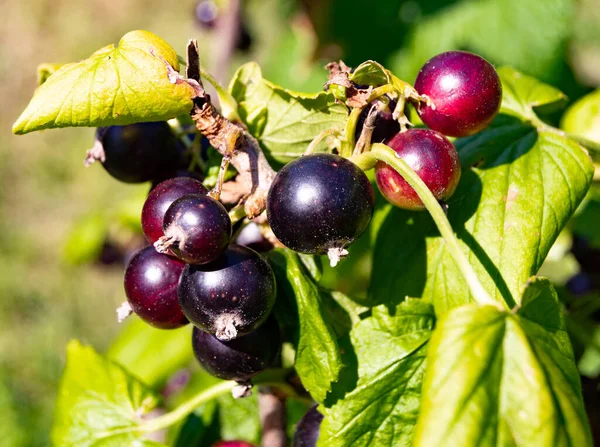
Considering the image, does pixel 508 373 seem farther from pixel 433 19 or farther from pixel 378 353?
pixel 433 19

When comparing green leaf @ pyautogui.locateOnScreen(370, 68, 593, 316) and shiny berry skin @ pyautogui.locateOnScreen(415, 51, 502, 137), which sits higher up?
shiny berry skin @ pyautogui.locateOnScreen(415, 51, 502, 137)

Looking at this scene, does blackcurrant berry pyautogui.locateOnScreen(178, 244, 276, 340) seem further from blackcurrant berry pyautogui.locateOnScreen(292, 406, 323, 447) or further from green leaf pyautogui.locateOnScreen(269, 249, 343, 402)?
blackcurrant berry pyautogui.locateOnScreen(292, 406, 323, 447)

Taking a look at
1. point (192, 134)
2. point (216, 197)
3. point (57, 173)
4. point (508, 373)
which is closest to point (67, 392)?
point (192, 134)

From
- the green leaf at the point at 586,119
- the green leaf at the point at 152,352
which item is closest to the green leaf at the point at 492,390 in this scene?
the green leaf at the point at 586,119

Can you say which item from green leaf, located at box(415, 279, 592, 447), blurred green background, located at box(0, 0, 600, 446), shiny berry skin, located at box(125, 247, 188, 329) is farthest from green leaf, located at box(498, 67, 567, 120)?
shiny berry skin, located at box(125, 247, 188, 329)

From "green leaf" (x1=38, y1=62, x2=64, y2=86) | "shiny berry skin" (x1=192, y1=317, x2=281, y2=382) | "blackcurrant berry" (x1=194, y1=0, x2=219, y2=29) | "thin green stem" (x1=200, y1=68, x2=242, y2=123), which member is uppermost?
"blackcurrant berry" (x1=194, y1=0, x2=219, y2=29)

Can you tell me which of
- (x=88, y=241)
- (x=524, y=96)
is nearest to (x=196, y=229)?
(x=524, y=96)

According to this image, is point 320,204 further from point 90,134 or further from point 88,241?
point 90,134

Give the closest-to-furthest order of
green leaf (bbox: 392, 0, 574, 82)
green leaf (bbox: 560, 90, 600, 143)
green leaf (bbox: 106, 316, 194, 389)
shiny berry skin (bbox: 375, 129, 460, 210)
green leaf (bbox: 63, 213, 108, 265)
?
shiny berry skin (bbox: 375, 129, 460, 210)
green leaf (bbox: 560, 90, 600, 143)
green leaf (bbox: 106, 316, 194, 389)
green leaf (bbox: 392, 0, 574, 82)
green leaf (bbox: 63, 213, 108, 265)

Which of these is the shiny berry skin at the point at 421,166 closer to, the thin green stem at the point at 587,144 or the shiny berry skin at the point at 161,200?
the shiny berry skin at the point at 161,200
